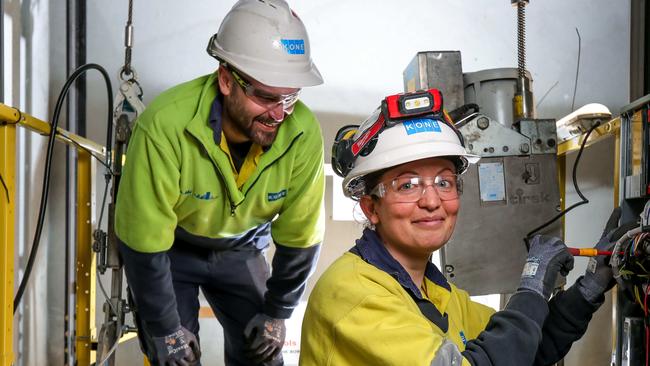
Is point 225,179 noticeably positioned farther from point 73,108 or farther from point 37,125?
point 73,108

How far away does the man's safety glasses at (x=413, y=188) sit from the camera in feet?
5.08

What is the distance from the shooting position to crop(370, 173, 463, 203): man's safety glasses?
155 cm

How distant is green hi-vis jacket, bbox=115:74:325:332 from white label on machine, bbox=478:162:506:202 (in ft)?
1.72

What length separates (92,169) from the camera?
297 cm

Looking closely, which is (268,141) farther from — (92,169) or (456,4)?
(456,4)

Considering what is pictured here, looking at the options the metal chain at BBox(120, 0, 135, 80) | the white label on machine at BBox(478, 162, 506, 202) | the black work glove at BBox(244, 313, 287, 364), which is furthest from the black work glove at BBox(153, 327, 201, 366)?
the white label on machine at BBox(478, 162, 506, 202)

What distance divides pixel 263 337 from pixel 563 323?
49.5 inches

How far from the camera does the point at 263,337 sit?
2.62m

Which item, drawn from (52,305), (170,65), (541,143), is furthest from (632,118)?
(52,305)

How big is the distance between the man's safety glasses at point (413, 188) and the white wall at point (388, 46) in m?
2.10

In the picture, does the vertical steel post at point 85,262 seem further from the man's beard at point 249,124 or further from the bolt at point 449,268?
the bolt at point 449,268

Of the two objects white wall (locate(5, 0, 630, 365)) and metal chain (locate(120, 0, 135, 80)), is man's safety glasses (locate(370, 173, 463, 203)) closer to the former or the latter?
metal chain (locate(120, 0, 135, 80))

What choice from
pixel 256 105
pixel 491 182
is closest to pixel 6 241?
pixel 256 105

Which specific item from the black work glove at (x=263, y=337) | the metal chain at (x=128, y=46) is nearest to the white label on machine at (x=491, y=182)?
the black work glove at (x=263, y=337)
